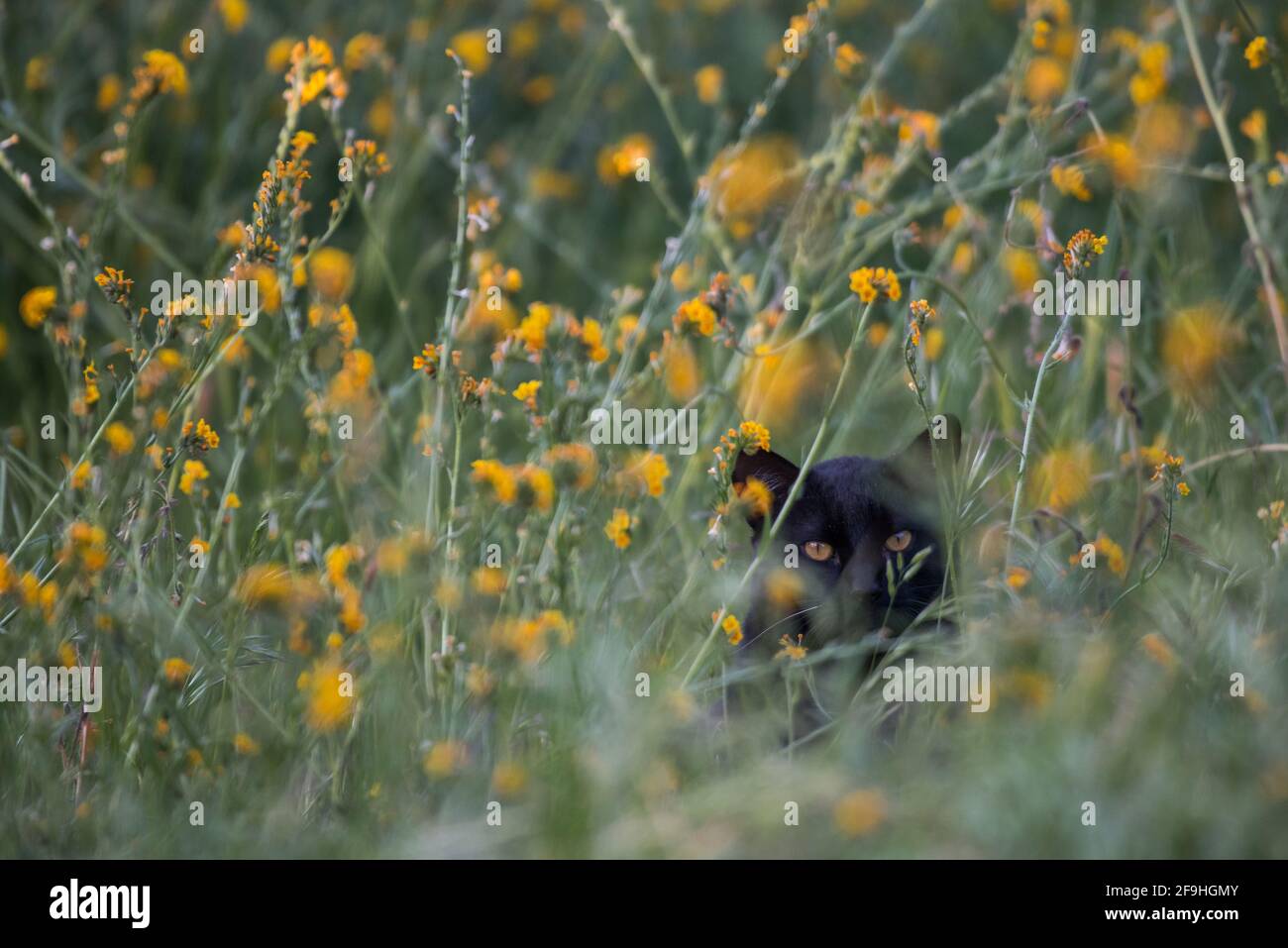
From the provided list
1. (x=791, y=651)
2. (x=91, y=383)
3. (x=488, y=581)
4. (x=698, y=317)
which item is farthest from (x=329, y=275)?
(x=791, y=651)

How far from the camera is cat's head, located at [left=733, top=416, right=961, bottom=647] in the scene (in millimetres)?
2150

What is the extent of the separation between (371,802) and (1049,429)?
5.03 ft

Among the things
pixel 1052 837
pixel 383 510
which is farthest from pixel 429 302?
pixel 1052 837

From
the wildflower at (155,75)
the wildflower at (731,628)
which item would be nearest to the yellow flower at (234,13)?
the wildflower at (155,75)

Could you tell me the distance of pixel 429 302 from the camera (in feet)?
13.2

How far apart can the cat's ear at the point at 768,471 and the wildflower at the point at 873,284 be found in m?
0.40

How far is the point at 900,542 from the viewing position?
2.21 metres

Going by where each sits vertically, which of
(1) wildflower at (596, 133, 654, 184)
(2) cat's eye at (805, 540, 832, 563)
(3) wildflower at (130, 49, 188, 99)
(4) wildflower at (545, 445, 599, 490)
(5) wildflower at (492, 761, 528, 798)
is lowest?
(5) wildflower at (492, 761, 528, 798)

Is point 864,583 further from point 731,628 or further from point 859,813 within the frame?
point 859,813

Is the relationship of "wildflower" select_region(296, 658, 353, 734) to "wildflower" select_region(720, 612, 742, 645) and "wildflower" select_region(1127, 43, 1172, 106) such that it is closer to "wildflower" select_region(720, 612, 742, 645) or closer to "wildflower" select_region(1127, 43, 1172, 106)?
"wildflower" select_region(720, 612, 742, 645)

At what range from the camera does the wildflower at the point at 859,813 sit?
5.06 ft

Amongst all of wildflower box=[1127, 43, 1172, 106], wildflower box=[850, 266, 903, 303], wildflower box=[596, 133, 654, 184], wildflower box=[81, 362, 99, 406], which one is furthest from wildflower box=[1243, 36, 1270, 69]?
wildflower box=[81, 362, 99, 406]

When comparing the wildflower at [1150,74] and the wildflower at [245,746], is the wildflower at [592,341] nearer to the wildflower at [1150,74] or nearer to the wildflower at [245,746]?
the wildflower at [245,746]
